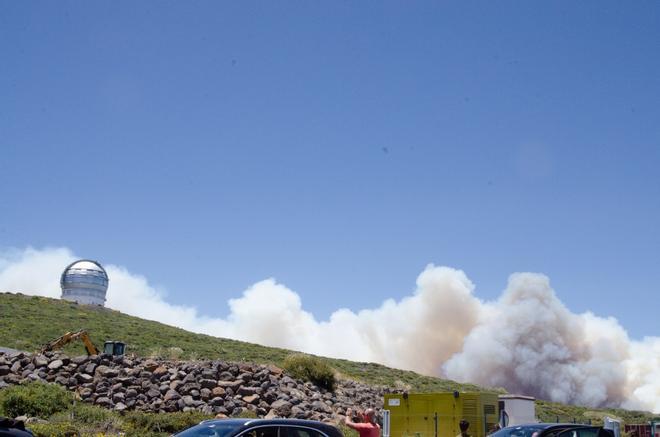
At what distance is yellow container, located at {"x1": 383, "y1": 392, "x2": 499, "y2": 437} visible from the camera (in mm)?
21203

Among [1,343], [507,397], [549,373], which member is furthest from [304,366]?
[549,373]

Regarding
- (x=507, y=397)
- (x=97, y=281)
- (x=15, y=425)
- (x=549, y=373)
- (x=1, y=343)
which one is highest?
(x=97, y=281)

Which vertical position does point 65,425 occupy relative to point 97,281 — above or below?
below

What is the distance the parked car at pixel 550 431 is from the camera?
12.9 meters

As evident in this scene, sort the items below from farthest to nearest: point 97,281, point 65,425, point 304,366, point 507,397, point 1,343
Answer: point 97,281 < point 1,343 < point 304,366 < point 507,397 < point 65,425

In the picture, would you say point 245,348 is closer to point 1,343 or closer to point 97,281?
point 1,343

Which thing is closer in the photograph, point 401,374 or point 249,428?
point 249,428

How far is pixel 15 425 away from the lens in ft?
28.8

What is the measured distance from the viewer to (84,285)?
7931cm

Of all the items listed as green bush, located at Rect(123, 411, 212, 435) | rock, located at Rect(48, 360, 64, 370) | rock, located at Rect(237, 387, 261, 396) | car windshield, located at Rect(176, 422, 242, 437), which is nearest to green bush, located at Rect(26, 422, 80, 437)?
green bush, located at Rect(123, 411, 212, 435)

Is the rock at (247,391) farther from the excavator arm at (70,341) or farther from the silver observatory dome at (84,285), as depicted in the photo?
the silver observatory dome at (84,285)

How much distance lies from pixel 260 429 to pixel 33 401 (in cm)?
1456

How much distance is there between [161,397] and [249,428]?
673 inches

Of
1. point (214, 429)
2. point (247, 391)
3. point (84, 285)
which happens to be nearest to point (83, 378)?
point (247, 391)
